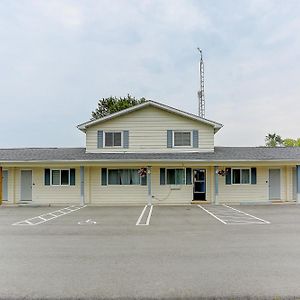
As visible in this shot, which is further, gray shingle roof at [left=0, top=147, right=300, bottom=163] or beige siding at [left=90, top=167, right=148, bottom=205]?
beige siding at [left=90, top=167, right=148, bottom=205]

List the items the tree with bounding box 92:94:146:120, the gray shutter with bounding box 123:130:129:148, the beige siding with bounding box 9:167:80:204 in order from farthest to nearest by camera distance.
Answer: the tree with bounding box 92:94:146:120
the gray shutter with bounding box 123:130:129:148
the beige siding with bounding box 9:167:80:204

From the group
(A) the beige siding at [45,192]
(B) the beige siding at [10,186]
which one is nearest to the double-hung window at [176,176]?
(A) the beige siding at [45,192]

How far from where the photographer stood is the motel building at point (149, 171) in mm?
20500

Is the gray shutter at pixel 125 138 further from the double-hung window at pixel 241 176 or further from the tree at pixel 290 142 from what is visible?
the tree at pixel 290 142

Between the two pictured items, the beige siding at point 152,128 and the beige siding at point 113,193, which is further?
the beige siding at point 152,128

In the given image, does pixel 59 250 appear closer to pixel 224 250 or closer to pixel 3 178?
pixel 224 250

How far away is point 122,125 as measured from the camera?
21656mm

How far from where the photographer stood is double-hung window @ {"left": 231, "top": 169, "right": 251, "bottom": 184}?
68.8 feet

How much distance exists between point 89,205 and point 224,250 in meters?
13.4

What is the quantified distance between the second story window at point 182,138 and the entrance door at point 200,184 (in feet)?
6.32

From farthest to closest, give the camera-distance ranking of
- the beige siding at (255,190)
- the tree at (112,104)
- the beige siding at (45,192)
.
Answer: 1. the tree at (112,104)
2. the beige siding at (45,192)
3. the beige siding at (255,190)

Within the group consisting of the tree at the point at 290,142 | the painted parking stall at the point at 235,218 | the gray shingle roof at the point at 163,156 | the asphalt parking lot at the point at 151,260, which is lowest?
the painted parking stall at the point at 235,218

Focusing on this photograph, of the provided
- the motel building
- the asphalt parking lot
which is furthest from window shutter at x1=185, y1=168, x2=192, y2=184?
the asphalt parking lot

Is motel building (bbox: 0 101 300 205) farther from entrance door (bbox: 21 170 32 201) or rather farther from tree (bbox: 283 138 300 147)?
tree (bbox: 283 138 300 147)
